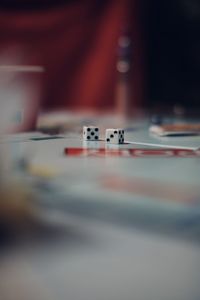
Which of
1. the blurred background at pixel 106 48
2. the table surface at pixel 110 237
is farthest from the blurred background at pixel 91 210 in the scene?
the blurred background at pixel 106 48

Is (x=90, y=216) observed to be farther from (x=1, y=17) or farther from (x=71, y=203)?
(x=1, y=17)

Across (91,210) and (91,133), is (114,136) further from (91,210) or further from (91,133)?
(91,210)

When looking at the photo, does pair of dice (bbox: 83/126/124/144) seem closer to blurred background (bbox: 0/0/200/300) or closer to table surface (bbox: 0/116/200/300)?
blurred background (bbox: 0/0/200/300)

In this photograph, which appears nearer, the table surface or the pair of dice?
the table surface

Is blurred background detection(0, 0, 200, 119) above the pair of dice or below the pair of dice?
above

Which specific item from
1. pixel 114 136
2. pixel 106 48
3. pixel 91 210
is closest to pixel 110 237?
pixel 91 210

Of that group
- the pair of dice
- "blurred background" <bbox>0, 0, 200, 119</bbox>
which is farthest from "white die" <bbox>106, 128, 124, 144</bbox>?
"blurred background" <bbox>0, 0, 200, 119</bbox>

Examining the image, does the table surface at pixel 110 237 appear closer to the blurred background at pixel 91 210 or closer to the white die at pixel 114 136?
the blurred background at pixel 91 210
